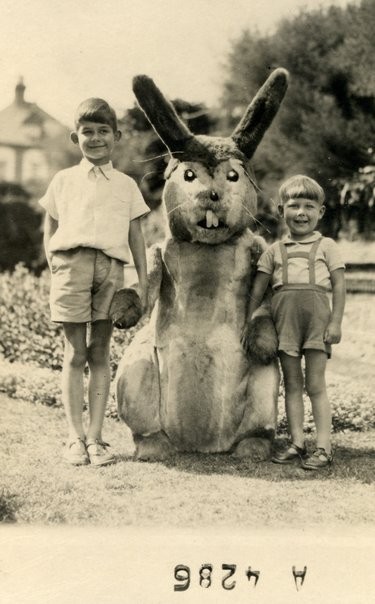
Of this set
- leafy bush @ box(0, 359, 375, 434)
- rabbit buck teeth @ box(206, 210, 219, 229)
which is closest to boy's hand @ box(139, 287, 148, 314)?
rabbit buck teeth @ box(206, 210, 219, 229)

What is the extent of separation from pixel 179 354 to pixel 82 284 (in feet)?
1.72

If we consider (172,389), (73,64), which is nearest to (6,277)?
(73,64)

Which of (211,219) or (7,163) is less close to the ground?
(7,163)

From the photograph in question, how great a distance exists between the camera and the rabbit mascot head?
118 inches

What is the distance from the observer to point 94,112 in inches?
115

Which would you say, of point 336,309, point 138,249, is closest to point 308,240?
point 336,309

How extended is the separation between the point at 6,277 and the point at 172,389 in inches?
102

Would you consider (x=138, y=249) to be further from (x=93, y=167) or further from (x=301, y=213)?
(x=301, y=213)

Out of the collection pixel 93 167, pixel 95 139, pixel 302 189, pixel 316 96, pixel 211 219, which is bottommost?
pixel 211 219

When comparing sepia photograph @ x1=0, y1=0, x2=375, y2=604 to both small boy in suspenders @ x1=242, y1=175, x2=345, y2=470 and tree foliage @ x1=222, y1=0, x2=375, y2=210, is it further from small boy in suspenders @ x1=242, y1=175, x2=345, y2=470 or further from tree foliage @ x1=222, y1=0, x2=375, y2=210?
tree foliage @ x1=222, y1=0, x2=375, y2=210

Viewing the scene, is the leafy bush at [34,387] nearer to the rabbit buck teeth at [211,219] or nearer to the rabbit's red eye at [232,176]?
the rabbit buck teeth at [211,219]

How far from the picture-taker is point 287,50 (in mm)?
4344

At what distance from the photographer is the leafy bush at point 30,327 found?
5000 mm

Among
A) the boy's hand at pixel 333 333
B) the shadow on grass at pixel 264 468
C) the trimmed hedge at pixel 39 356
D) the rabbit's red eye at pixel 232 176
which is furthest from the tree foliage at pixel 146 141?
the shadow on grass at pixel 264 468
